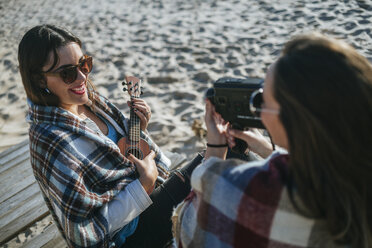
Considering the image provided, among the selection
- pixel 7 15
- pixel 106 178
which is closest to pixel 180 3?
pixel 7 15

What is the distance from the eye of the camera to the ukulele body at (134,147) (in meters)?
2.08

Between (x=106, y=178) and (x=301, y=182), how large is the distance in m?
1.08

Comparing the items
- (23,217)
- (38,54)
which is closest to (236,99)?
(38,54)

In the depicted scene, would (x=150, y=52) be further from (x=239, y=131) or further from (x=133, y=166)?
(x=239, y=131)

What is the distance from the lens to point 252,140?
1649 millimetres

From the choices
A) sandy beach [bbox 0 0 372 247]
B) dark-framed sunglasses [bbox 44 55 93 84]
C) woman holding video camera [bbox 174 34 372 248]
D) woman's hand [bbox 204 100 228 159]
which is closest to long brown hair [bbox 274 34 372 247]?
woman holding video camera [bbox 174 34 372 248]

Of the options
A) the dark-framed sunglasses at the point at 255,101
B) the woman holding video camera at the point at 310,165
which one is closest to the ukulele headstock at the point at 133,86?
the dark-framed sunglasses at the point at 255,101

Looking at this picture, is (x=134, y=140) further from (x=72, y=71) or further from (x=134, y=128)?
(x=72, y=71)

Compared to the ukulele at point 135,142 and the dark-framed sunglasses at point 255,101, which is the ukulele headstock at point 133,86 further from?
the dark-framed sunglasses at point 255,101

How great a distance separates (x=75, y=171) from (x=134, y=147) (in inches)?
22.0

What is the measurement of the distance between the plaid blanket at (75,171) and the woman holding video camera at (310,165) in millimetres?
758

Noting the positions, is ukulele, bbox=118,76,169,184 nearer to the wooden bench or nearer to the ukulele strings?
the ukulele strings

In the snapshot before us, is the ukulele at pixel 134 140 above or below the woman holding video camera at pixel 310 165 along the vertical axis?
below

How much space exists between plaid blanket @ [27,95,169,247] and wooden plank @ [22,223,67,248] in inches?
18.1
